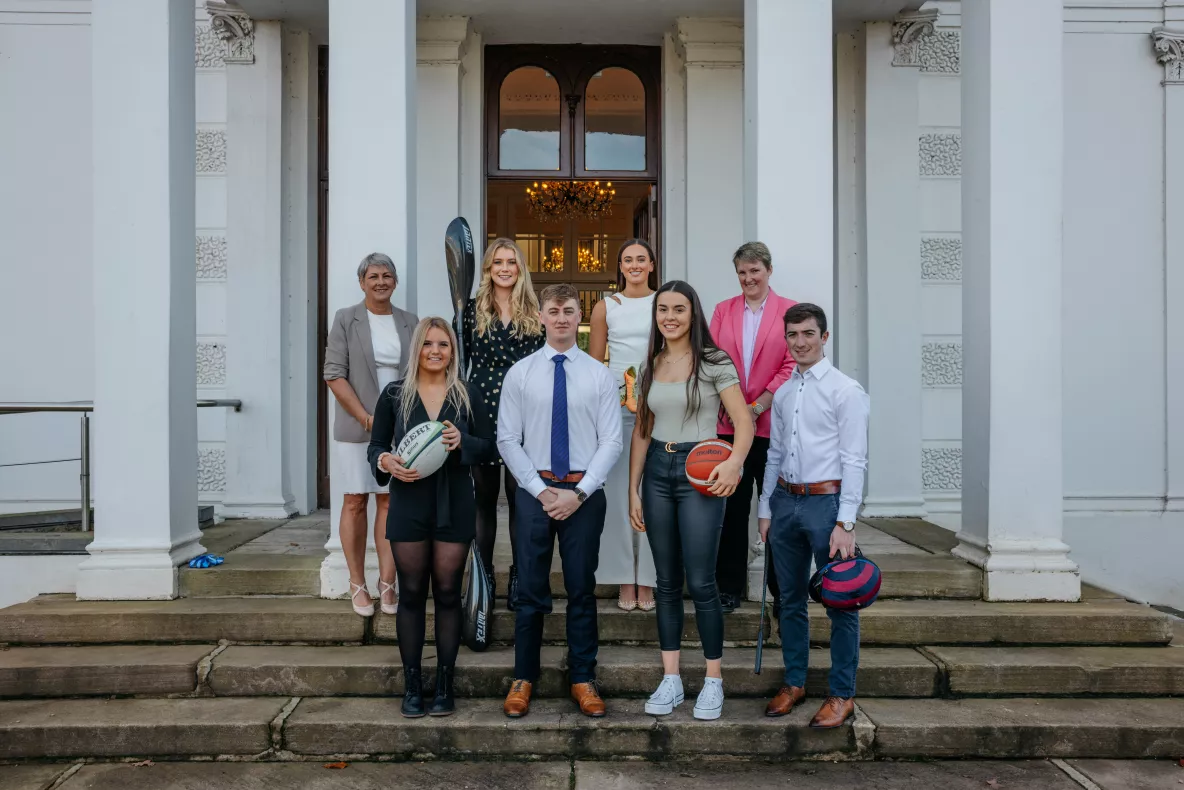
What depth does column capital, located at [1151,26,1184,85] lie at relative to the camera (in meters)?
7.02

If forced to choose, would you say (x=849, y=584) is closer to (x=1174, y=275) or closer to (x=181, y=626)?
(x=181, y=626)

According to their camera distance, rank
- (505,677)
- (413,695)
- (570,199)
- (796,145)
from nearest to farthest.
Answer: (413,695) → (505,677) → (796,145) → (570,199)

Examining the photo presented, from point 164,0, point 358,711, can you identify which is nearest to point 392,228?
point 164,0

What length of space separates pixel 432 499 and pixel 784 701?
189 cm

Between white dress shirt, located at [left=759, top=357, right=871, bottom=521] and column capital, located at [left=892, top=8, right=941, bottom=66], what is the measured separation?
14.9 feet

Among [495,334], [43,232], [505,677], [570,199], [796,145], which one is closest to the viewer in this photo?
[505,677]

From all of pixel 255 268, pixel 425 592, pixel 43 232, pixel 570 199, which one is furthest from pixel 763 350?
pixel 570 199

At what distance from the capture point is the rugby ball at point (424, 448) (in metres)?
3.54

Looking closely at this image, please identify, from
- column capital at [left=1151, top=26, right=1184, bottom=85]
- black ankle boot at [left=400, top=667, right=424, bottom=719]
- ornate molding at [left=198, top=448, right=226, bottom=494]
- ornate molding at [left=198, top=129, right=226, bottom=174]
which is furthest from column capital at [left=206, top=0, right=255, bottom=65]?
column capital at [left=1151, top=26, right=1184, bottom=85]

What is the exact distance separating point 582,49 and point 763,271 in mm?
4240

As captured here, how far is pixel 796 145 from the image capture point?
4773mm

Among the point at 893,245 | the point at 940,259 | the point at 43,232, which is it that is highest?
the point at 43,232

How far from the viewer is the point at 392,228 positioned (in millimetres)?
4781

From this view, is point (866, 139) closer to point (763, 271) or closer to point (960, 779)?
point (763, 271)
